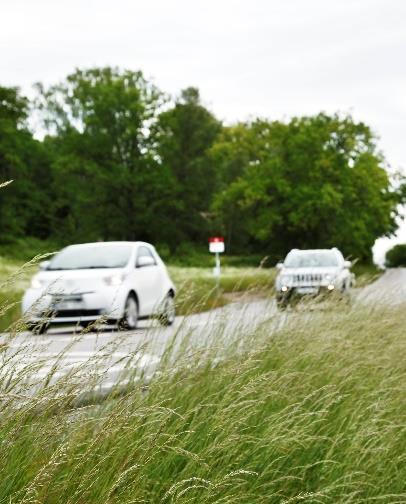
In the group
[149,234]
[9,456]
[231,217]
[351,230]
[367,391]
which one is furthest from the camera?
[231,217]

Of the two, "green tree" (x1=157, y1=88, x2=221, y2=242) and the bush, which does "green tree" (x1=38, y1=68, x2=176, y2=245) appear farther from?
the bush

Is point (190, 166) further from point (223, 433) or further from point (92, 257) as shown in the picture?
point (223, 433)

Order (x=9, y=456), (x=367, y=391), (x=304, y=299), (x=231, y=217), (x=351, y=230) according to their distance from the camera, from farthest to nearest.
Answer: (x=231, y=217), (x=351, y=230), (x=304, y=299), (x=367, y=391), (x=9, y=456)

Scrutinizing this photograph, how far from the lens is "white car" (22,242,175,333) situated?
16.4 meters

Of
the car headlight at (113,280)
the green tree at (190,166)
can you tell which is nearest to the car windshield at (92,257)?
the car headlight at (113,280)

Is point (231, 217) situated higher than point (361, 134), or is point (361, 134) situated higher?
point (361, 134)

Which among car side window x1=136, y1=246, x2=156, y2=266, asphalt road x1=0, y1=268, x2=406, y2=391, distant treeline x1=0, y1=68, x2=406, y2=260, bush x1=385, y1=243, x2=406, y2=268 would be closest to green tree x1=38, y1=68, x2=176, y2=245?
distant treeline x1=0, y1=68, x2=406, y2=260

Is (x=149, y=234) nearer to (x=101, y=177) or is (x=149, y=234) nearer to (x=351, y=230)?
(x=101, y=177)

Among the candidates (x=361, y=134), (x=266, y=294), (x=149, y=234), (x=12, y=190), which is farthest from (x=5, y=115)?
(x=266, y=294)

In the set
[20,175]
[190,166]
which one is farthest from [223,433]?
[20,175]

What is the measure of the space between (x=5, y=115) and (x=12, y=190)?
6025mm

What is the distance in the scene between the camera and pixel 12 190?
72.4 m

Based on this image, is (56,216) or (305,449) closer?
(305,449)

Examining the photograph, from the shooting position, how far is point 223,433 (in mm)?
3850
